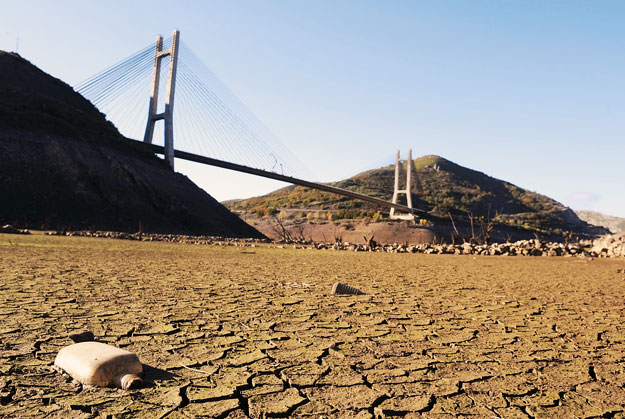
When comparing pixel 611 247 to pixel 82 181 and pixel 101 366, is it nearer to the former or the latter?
pixel 101 366

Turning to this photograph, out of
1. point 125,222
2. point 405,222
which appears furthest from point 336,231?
point 125,222

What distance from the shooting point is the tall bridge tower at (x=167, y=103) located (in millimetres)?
28078

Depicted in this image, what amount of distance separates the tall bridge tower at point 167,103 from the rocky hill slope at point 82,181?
56.1 inches

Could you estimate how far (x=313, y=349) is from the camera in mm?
2676

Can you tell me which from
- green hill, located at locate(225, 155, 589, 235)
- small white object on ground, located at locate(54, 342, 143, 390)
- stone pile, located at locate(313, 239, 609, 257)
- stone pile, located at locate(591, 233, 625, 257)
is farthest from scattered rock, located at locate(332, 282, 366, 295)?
green hill, located at locate(225, 155, 589, 235)

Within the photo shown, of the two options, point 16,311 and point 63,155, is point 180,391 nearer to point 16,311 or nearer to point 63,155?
point 16,311

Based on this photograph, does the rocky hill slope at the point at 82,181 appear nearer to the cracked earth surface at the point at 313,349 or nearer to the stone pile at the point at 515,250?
the stone pile at the point at 515,250

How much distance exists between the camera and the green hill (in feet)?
169

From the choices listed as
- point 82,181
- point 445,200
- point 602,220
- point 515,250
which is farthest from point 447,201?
point 602,220

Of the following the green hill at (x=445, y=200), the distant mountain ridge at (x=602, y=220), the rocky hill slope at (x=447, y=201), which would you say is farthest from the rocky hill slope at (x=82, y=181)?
the distant mountain ridge at (x=602, y=220)

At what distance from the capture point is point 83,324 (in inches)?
120

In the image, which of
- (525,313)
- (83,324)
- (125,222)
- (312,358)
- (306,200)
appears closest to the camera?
(312,358)

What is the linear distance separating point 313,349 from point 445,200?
2537 inches

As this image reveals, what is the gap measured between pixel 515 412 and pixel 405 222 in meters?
41.8
